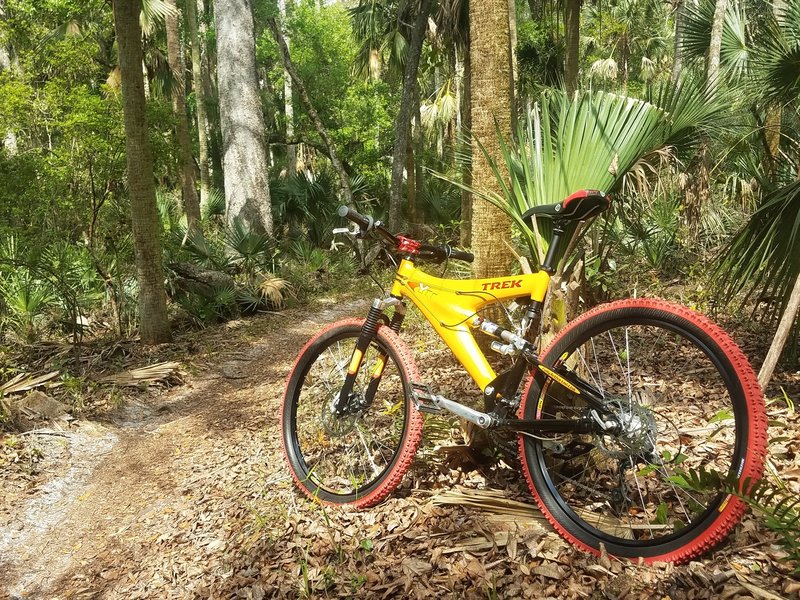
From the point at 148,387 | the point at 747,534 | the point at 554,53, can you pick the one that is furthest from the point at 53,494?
the point at 554,53

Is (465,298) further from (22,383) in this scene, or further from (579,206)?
(22,383)

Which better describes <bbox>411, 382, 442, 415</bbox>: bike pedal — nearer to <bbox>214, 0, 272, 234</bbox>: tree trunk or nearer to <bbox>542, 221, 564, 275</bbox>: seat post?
<bbox>542, 221, 564, 275</bbox>: seat post

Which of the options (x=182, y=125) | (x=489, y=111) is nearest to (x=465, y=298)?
(x=489, y=111)

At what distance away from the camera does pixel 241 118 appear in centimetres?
1087

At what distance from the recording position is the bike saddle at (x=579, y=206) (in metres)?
2.29

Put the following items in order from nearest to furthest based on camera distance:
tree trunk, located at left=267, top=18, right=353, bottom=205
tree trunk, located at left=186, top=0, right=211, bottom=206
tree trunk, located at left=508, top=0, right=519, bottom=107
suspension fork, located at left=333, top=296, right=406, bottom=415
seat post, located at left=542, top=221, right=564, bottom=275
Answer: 1. seat post, located at left=542, top=221, right=564, bottom=275
2. suspension fork, located at left=333, top=296, right=406, bottom=415
3. tree trunk, located at left=508, top=0, right=519, bottom=107
4. tree trunk, located at left=267, top=18, right=353, bottom=205
5. tree trunk, located at left=186, top=0, right=211, bottom=206

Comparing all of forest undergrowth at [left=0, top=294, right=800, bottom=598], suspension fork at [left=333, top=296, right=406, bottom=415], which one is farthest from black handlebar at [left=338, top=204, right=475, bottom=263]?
forest undergrowth at [left=0, top=294, right=800, bottom=598]

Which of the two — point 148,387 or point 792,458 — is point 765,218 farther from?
point 148,387

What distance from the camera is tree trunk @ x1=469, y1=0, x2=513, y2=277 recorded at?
345 centimetres

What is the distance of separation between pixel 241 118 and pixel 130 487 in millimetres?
8448

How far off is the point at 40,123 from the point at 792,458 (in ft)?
31.1

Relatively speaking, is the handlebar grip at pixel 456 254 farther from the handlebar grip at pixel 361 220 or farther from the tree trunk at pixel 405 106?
the tree trunk at pixel 405 106

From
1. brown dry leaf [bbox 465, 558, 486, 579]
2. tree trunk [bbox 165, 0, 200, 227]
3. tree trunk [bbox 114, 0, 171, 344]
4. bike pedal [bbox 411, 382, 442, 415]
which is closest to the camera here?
brown dry leaf [bbox 465, 558, 486, 579]

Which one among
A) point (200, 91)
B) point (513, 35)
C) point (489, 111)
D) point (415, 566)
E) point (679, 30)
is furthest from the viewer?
point (200, 91)
